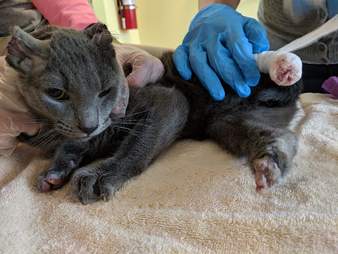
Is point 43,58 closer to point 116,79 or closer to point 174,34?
point 116,79

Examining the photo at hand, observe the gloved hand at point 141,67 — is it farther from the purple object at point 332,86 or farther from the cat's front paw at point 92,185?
the purple object at point 332,86

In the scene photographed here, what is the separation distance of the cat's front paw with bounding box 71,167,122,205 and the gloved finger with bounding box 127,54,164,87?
274mm

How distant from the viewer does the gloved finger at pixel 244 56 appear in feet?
2.91

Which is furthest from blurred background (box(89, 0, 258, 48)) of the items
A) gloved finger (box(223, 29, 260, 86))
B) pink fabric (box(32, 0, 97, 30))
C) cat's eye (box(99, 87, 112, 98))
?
cat's eye (box(99, 87, 112, 98))

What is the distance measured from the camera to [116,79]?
0.78 meters

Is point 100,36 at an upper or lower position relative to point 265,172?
upper

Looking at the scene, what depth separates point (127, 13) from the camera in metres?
2.15

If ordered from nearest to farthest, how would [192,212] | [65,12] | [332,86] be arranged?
A: 1. [192,212]
2. [332,86]
3. [65,12]

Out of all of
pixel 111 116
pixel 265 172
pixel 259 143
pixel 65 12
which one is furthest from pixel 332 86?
pixel 65 12

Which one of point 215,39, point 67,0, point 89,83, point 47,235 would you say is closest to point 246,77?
point 215,39

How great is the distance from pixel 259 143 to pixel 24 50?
0.48 m

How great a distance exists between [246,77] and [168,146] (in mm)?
242

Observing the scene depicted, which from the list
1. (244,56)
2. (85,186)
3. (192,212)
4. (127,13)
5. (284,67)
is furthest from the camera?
(127,13)

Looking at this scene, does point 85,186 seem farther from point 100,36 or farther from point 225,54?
point 225,54
